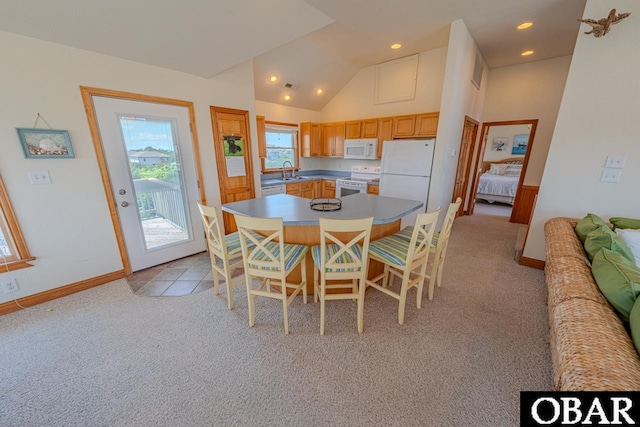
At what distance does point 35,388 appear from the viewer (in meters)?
1.48

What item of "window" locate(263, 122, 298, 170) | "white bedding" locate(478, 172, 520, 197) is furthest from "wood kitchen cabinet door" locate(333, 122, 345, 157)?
"white bedding" locate(478, 172, 520, 197)

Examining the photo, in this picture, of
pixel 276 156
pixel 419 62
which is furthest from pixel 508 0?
pixel 276 156

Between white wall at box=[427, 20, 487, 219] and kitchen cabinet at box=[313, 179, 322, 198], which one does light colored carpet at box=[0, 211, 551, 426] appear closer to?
white wall at box=[427, 20, 487, 219]

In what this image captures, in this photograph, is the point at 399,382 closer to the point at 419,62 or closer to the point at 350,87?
the point at 419,62

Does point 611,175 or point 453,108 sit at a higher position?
point 453,108

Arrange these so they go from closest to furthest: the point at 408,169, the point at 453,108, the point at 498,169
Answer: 1. the point at 453,108
2. the point at 408,169
3. the point at 498,169

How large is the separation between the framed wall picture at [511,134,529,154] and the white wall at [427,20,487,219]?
4645 mm

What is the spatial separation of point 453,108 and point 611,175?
6.11 feet

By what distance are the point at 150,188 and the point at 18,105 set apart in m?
1.19

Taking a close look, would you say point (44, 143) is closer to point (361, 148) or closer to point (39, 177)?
point (39, 177)

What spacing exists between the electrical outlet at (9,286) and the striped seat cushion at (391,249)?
331cm

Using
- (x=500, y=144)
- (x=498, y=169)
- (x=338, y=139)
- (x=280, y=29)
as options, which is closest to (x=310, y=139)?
(x=338, y=139)

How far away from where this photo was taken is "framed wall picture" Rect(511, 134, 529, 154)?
734cm

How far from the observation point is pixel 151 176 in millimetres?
2857
